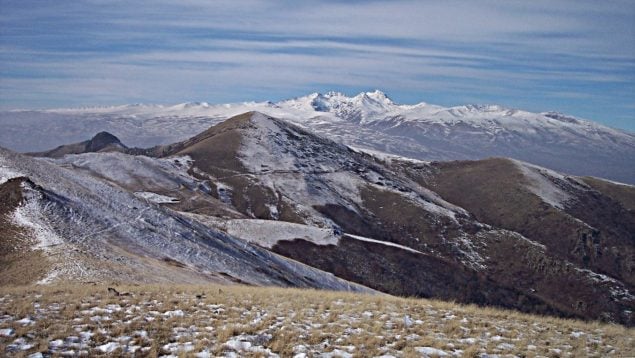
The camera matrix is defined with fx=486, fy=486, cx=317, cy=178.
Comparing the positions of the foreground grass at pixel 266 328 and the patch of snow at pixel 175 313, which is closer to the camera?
the foreground grass at pixel 266 328


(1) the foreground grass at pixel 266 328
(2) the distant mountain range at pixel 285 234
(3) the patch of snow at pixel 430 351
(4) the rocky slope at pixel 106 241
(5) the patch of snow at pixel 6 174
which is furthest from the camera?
(5) the patch of snow at pixel 6 174

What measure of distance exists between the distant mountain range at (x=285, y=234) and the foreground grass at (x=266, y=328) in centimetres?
1393

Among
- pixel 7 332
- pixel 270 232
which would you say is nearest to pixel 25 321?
pixel 7 332

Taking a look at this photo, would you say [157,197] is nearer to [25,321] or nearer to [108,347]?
[25,321]

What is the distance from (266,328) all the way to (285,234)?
86250 millimetres

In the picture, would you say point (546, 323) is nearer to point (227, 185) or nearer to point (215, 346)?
point (215, 346)

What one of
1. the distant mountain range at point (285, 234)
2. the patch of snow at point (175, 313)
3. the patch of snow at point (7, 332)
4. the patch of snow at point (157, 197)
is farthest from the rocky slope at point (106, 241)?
the patch of snow at point (157, 197)

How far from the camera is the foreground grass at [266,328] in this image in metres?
15.4

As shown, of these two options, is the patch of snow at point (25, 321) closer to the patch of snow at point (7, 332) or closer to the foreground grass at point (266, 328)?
the foreground grass at point (266, 328)

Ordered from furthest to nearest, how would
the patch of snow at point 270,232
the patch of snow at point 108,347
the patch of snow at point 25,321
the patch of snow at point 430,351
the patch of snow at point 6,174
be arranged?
the patch of snow at point 270,232, the patch of snow at point 6,174, the patch of snow at point 25,321, the patch of snow at point 430,351, the patch of snow at point 108,347

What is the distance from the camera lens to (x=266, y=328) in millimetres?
17938

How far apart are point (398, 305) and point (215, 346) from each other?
11483mm

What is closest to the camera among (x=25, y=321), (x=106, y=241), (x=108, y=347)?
(x=108, y=347)

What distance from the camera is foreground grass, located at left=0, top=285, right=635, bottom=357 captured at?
1545 centimetres
